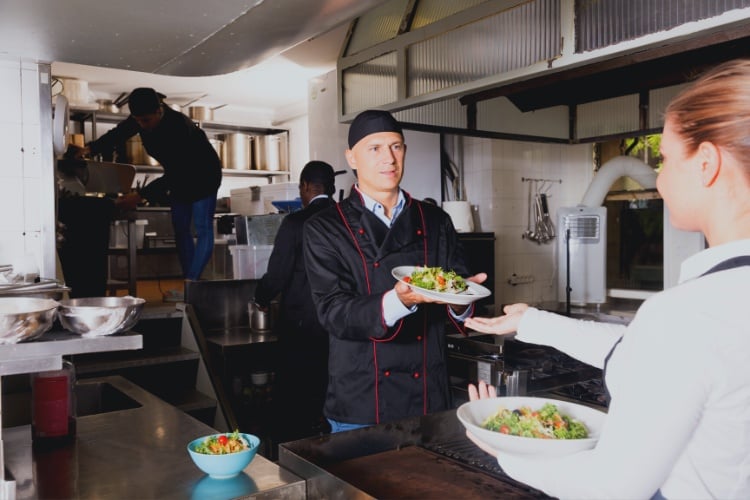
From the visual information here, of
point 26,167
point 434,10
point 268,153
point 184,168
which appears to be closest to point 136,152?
point 268,153

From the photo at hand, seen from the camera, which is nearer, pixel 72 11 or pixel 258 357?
pixel 72 11

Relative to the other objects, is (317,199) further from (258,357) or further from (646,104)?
(646,104)

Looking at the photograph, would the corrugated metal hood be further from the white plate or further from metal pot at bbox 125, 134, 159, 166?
metal pot at bbox 125, 134, 159, 166

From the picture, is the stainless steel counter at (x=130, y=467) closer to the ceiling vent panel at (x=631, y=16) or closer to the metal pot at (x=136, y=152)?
the ceiling vent panel at (x=631, y=16)

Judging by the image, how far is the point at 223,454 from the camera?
1.64m

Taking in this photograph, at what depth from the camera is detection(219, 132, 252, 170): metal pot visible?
877cm

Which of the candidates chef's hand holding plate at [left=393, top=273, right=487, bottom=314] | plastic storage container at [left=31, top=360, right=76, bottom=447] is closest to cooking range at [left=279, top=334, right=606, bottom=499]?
chef's hand holding plate at [left=393, top=273, right=487, bottom=314]

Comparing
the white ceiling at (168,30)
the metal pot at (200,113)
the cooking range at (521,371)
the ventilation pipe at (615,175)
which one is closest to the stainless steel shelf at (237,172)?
the metal pot at (200,113)

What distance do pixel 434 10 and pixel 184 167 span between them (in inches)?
82.5

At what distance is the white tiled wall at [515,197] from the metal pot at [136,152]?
3.92 metres

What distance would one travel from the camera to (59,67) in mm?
6895

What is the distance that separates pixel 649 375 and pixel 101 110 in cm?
791

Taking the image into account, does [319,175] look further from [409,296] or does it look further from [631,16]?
[409,296]

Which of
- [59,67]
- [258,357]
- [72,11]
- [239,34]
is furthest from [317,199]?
[59,67]
